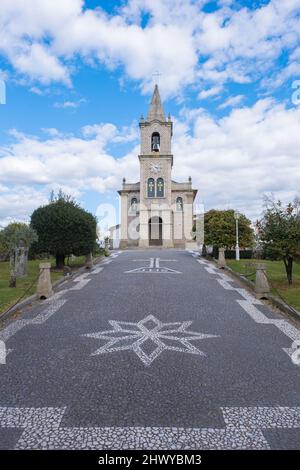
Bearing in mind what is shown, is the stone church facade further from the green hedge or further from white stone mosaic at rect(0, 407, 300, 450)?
white stone mosaic at rect(0, 407, 300, 450)

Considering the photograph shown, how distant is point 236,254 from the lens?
23.1 meters

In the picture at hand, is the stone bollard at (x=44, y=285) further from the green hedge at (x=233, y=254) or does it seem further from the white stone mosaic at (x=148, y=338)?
the green hedge at (x=233, y=254)

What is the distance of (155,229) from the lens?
43844 mm

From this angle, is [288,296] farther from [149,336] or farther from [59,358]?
[59,358]

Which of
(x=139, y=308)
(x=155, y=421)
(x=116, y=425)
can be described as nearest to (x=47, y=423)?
(x=116, y=425)

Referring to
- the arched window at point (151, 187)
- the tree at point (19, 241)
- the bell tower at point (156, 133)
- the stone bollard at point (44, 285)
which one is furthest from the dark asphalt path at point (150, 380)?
the bell tower at point (156, 133)

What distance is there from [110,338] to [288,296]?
6119 millimetres

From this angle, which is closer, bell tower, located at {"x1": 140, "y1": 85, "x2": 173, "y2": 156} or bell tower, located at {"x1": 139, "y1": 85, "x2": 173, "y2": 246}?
bell tower, located at {"x1": 139, "y1": 85, "x2": 173, "y2": 246}

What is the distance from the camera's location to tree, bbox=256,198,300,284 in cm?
1066

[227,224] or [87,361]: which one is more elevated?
[227,224]

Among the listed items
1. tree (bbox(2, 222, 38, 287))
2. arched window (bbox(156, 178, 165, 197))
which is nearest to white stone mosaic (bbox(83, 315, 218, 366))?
tree (bbox(2, 222, 38, 287))

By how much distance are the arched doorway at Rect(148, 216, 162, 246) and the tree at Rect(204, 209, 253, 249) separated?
17.9 m
